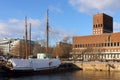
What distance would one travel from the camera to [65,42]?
18412cm

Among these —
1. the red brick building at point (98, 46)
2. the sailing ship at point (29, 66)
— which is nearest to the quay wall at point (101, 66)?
the sailing ship at point (29, 66)

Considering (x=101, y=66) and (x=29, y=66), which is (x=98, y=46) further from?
(x=29, y=66)

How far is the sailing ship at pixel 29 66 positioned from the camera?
265ft

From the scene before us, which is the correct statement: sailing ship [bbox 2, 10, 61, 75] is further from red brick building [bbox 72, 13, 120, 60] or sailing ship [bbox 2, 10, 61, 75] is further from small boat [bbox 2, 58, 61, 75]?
red brick building [bbox 72, 13, 120, 60]

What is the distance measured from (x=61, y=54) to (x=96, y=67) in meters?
59.6

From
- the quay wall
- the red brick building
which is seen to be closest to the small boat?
the quay wall

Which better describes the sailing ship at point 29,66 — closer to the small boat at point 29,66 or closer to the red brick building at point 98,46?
the small boat at point 29,66

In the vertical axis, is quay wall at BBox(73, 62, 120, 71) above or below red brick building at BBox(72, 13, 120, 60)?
below

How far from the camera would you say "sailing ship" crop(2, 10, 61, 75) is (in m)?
80.9

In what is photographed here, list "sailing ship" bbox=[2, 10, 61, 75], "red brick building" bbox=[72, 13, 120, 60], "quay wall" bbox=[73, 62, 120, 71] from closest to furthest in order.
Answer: "sailing ship" bbox=[2, 10, 61, 75], "quay wall" bbox=[73, 62, 120, 71], "red brick building" bbox=[72, 13, 120, 60]

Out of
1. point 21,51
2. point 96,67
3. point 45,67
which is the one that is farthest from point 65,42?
point 45,67

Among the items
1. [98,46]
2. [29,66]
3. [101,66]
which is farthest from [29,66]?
[98,46]

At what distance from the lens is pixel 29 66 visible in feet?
285

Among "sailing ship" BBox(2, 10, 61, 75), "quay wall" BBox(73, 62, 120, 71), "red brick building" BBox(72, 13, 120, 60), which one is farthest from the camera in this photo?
"red brick building" BBox(72, 13, 120, 60)
